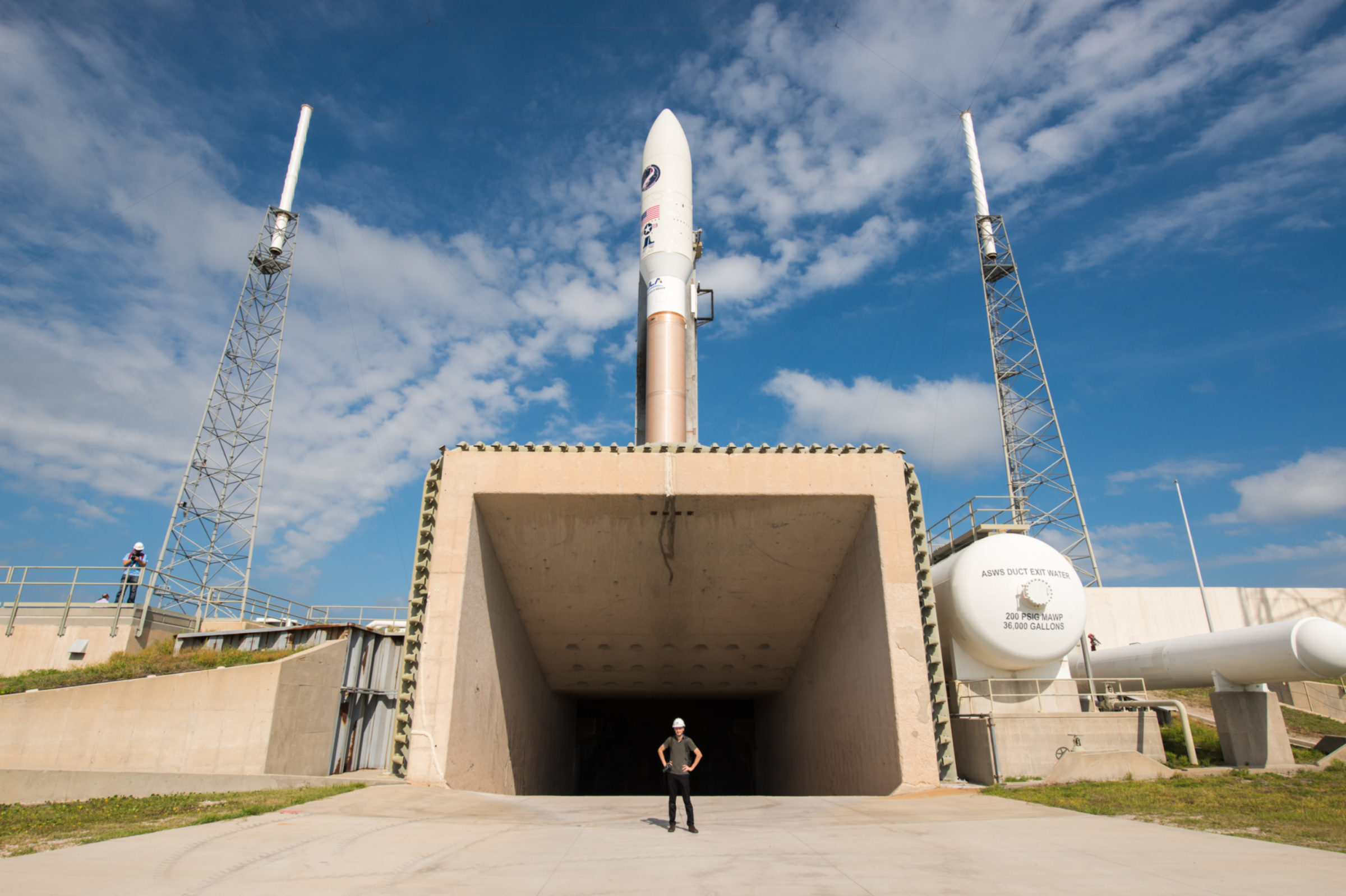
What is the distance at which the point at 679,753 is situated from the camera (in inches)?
404

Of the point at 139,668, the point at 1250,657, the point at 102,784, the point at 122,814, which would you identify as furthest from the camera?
the point at 139,668

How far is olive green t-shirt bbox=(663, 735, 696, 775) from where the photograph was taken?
10148 millimetres

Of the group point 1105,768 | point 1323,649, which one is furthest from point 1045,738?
point 1323,649

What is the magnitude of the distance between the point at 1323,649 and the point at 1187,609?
75.3 feet

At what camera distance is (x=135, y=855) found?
736 centimetres

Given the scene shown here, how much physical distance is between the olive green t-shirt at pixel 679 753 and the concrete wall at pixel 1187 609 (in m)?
31.5

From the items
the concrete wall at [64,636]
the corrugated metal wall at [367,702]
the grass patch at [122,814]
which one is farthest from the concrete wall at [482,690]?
the concrete wall at [64,636]

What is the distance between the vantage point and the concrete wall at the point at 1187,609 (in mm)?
35312

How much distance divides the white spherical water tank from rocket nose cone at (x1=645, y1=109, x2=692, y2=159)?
21285 millimetres

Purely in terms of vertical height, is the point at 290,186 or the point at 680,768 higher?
the point at 290,186

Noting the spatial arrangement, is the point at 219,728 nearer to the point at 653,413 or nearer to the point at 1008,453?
the point at 653,413

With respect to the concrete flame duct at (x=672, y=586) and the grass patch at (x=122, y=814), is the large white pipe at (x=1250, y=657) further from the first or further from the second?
the grass patch at (x=122, y=814)

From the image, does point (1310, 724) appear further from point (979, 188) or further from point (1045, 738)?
point (979, 188)

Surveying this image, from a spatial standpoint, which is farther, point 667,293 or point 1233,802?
point 667,293
